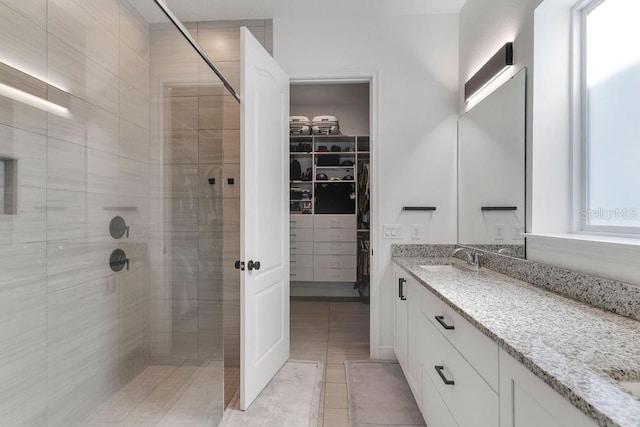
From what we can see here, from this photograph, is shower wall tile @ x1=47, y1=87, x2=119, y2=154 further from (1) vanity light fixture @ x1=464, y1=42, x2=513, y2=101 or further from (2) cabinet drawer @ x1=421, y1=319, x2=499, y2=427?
(1) vanity light fixture @ x1=464, y1=42, x2=513, y2=101

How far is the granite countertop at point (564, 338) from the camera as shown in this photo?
527 millimetres

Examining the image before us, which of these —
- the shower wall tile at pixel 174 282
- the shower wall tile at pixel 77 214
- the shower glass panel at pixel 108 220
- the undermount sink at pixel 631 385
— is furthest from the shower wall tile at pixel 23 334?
the undermount sink at pixel 631 385

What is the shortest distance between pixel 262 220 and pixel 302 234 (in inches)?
80.6

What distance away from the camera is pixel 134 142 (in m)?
1.67

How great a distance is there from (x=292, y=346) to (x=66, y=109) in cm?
225

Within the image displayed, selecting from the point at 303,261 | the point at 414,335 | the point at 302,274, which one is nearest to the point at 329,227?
the point at 303,261

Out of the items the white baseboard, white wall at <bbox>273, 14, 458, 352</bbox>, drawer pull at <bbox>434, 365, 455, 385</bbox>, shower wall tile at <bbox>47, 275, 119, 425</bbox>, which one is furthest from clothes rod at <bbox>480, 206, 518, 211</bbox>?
shower wall tile at <bbox>47, 275, 119, 425</bbox>

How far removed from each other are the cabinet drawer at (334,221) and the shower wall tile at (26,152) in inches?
117

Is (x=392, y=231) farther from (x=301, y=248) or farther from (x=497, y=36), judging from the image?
(x=301, y=248)

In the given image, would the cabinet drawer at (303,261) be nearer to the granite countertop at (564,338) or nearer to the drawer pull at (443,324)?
the granite countertop at (564,338)

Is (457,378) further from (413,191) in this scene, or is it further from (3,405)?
(3,405)

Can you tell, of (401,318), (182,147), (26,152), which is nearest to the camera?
(26,152)

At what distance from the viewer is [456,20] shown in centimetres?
232

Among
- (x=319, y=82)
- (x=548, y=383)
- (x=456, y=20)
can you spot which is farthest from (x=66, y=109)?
(x=456, y=20)
